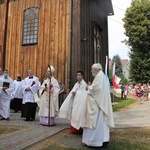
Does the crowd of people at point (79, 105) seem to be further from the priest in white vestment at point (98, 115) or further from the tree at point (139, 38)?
the tree at point (139, 38)

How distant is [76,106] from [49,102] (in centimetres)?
167

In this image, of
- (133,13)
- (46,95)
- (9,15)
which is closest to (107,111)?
(46,95)

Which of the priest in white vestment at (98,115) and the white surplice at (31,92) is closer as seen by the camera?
the priest in white vestment at (98,115)

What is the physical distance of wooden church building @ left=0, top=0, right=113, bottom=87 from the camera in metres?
12.7

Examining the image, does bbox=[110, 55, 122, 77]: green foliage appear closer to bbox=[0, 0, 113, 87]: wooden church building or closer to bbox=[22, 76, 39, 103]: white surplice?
bbox=[0, 0, 113, 87]: wooden church building

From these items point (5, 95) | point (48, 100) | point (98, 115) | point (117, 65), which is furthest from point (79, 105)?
point (117, 65)

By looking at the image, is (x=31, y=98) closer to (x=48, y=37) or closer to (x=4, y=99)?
(x=4, y=99)

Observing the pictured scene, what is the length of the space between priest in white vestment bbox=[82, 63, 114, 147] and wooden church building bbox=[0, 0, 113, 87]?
646 cm

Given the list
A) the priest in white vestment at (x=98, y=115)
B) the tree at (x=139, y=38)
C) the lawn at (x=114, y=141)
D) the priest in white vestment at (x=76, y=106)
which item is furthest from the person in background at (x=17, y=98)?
the tree at (x=139, y=38)

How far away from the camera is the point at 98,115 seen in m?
5.70

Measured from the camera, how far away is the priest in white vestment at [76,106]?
21.7 feet

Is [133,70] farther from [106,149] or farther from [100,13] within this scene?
[106,149]

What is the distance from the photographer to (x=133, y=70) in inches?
1382

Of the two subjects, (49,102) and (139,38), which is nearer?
(49,102)
